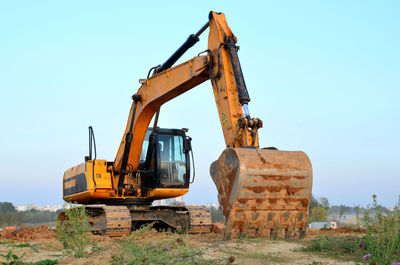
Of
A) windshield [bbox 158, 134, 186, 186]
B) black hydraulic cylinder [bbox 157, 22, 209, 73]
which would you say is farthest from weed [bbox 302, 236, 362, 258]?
windshield [bbox 158, 134, 186, 186]

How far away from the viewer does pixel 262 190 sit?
253 inches

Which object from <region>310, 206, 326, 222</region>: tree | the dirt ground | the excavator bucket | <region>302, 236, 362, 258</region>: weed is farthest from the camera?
<region>310, 206, 326, 222</region>: tree

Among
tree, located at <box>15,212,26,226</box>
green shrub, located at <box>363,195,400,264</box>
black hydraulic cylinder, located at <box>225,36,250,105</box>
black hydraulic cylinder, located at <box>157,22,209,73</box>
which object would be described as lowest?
tree, located at <box>15,212,26,226</box>

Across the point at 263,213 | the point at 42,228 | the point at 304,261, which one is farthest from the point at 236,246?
the point at 42,228

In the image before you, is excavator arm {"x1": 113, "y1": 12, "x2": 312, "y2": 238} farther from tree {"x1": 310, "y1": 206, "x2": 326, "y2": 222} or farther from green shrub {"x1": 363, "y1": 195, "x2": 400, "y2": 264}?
tree {"x1": 310, "y1": 206, "x2": 326, "y2": 222}

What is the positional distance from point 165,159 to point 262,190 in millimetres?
4997

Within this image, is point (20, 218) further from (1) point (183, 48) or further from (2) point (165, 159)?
(1) point (183, 48)

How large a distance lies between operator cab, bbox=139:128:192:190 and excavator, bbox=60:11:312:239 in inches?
1.0

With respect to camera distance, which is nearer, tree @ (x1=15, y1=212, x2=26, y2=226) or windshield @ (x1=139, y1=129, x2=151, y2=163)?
windshield @ (x1=139, y1=129, x2=151, y2=163)

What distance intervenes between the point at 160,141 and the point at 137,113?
101 cm

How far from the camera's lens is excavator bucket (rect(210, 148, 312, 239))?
6.33 m

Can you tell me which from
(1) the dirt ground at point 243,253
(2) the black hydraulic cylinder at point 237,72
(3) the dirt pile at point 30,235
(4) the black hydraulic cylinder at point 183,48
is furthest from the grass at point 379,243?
(3) the dirt pile at point 30,235

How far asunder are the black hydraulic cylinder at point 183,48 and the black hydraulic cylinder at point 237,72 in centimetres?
118

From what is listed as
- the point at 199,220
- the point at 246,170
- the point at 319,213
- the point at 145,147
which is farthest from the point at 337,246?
the point at 319,213
